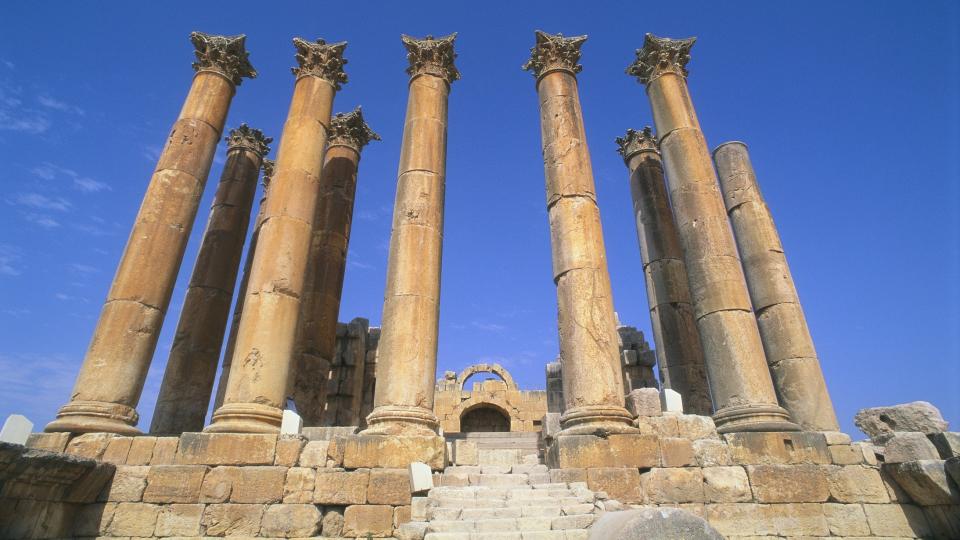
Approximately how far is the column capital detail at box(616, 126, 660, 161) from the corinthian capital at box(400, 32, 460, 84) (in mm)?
7485

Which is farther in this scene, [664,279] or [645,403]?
[664,279]

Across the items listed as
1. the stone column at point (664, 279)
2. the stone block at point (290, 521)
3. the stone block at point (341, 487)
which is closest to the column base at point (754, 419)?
the stone column at point (664, 279)

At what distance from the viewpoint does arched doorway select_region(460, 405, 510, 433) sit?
1000 inches

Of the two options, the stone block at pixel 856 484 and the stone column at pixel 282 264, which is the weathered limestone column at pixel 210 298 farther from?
the stone block at pixel 856 484

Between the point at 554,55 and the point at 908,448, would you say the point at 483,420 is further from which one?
the point at 908,448

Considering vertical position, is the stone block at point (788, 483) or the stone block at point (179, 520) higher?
the stone block at point (788, 483)

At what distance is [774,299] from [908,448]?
452 cm

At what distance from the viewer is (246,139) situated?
1845cm

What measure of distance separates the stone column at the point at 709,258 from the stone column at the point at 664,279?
11.2ft

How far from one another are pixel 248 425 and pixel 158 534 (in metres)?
2.18

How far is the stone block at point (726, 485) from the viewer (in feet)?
31.9

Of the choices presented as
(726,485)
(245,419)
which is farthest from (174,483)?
(726,485)

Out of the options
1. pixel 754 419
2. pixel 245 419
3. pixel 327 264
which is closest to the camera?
pixel 245 419

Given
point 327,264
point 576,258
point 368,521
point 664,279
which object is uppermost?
point 327,264
